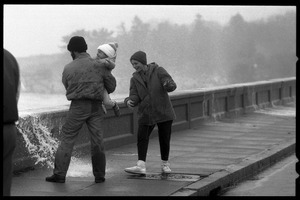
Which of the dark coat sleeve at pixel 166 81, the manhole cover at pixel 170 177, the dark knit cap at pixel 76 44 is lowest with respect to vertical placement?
the manhole cover at pixel 170 177

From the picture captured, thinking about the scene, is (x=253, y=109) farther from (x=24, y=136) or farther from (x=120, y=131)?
(x=24, y=136)

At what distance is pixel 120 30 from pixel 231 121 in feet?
41.0

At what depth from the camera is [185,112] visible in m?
16.1

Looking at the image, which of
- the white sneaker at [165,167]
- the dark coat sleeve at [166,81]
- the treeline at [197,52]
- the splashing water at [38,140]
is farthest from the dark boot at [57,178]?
the treeline at [197,52]

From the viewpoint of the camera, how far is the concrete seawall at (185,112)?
985cm

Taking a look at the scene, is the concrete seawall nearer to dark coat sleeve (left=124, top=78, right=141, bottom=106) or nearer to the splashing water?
the splashing water

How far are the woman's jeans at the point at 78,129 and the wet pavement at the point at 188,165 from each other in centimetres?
19

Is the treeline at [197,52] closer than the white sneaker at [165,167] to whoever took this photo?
No

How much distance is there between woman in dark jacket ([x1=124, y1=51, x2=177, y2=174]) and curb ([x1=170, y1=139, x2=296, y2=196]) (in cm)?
71

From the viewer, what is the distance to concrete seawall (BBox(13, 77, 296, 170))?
9852mm

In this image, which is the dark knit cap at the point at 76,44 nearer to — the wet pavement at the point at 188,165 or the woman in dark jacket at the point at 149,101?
the woman in dark jacket at the point at 149,101

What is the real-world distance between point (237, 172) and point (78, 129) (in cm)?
227

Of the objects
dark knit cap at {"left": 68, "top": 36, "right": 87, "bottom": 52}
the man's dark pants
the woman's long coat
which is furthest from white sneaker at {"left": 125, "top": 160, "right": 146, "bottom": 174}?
the man's dark pants
